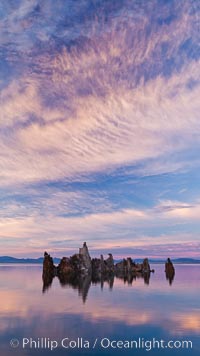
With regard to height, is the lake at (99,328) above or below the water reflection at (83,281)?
below

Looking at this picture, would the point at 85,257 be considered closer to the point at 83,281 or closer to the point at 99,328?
the point at 83,281

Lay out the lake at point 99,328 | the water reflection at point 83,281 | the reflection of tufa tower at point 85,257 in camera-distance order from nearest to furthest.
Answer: the lake at point 99,328, the water reflection at point 83,281, the reflection of tufa tower at point 85,257

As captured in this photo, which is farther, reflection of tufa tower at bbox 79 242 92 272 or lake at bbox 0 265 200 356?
reflection of tufa tower at bbox 79 242 92 272

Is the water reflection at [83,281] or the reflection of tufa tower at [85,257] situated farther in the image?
the reflection of tufa tower at [85,257]

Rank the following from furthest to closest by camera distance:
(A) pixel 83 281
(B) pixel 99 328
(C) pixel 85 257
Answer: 1. (C) pixel 85 257
2. (A) pixel 83 281
3. (B) pixel 99 328

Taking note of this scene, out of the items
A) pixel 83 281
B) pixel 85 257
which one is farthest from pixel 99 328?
pixel 85 257

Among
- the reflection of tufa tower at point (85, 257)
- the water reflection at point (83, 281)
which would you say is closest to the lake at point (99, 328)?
the water reflection at point (83, 281)

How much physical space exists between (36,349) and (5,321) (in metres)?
11.1

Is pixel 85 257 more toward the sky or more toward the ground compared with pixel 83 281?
more toward the sky

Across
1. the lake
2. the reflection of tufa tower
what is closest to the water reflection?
the lake

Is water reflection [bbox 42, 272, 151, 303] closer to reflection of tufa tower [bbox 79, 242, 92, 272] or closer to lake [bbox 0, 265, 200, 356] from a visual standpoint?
lake [bbox 0, 265, 200, 356]

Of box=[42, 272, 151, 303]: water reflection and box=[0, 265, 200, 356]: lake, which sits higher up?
box=[42, 272, 151, 303]: water reflection

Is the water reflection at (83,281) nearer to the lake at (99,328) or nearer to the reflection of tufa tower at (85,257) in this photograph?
the lake at (99,328)

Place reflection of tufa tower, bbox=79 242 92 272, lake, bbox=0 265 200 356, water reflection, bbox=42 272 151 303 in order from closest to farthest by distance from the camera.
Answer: lake, bbox=0 265 200 356
water reflection, bbox=42 272 151 303
reflection of tufa tower, bbox=79 242 92 272
